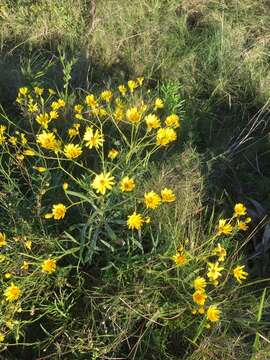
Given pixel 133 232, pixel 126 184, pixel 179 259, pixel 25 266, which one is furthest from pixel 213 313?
pixel 25 266

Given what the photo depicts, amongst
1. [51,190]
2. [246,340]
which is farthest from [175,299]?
[51,190]

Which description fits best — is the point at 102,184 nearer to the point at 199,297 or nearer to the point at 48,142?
the point at 48,142

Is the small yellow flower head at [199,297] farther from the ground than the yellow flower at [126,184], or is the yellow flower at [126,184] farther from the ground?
the yellow flower at [126,184]

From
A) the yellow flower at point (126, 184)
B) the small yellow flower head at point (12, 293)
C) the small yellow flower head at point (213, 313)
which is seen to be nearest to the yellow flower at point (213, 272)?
the small yellow flower head at point (213, 313)

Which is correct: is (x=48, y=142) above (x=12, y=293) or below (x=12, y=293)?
above

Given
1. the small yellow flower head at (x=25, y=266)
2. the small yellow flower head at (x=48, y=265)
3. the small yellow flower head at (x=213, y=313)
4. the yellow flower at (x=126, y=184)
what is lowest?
the small yellow flower head at (x=213, y=313)

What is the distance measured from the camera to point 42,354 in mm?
1864

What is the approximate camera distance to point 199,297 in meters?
1.74

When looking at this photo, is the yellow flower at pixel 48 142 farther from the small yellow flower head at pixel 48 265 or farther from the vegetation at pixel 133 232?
the small yellow flower head at pixel 48 265

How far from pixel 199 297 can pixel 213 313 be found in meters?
0.08

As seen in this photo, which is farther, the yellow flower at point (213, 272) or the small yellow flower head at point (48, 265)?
the yellow flower at point (213, 272)

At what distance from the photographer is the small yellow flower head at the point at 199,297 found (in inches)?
68.2

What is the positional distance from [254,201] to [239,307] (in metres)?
0.76

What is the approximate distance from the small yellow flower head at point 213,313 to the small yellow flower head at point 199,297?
0.04 meters
